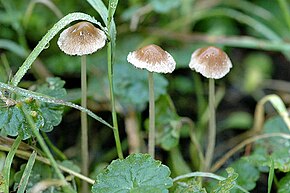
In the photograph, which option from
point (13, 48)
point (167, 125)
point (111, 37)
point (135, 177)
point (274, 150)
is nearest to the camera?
point (135, 177)

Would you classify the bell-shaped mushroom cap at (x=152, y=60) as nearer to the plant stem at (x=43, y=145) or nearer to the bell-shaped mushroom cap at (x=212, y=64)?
the bell-shaped mushroom cap at (x=212, y=64)

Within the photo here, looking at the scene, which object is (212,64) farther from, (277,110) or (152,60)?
(277,110)

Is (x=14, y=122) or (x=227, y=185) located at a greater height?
(x=14, y=122)

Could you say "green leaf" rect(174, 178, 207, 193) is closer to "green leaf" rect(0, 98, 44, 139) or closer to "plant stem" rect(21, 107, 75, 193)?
"plant stem" rect(21, 107, 75, 193)

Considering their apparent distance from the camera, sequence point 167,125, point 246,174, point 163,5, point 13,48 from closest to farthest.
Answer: point 246,174, point 167,125, point 13,48, point 163,5

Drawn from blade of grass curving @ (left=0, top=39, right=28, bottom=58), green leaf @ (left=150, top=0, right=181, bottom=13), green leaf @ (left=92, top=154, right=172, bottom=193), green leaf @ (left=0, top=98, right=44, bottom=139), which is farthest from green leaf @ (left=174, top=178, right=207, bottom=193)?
green leaf @ (left=150, top=0, right=181, bottom=13)

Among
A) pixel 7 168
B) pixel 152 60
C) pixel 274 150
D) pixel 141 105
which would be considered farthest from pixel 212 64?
pixel 7 168

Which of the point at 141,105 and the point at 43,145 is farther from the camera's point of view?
the point at 141,105
